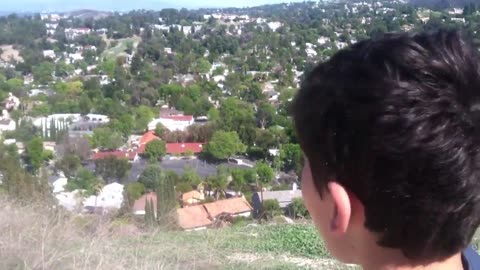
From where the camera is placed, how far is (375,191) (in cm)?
79

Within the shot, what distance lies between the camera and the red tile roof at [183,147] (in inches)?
521

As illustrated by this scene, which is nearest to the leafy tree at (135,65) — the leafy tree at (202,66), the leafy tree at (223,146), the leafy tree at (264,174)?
the leafy tree at (202,66)

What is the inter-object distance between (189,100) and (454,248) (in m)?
18.7

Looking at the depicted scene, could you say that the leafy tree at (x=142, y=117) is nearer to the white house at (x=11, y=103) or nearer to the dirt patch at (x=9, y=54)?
the white house at (x=11, y=103)

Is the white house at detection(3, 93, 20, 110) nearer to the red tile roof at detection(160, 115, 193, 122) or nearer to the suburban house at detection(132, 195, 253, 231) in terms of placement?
the red tile roof at detection(160, 115, 193, 122)

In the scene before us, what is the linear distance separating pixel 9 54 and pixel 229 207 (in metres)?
23.4

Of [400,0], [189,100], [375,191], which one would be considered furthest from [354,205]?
[400,0]

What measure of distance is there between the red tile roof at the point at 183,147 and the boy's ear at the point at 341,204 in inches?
483

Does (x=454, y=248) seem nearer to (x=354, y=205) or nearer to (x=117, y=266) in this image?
(x=354, y=205)

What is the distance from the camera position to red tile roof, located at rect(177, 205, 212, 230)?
503cm

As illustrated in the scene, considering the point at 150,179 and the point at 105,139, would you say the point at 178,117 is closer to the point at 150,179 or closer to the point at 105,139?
the point at 105,139

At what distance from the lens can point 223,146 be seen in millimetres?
12953

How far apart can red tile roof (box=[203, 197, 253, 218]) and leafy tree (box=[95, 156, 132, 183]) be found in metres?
2.69

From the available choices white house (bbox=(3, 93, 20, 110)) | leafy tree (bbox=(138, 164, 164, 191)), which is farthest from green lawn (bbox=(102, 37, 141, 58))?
leafy tree (bbox=(138, 164, 164, 191))
